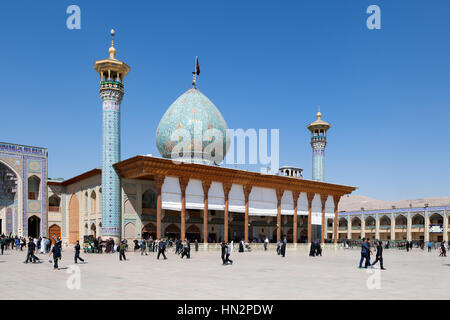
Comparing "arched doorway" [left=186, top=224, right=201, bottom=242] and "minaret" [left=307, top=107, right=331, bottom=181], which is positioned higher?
"minaret" [left=307, top=107, right=331, bottom=181]

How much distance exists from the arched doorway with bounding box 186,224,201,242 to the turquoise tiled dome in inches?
246

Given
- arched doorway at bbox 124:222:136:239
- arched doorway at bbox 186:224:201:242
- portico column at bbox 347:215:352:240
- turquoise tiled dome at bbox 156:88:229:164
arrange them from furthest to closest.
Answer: portico column at bbox 347:215:352:240 < turquoise tiled dome at bbox 156:88:229:164 < arched doorway at bbox 186:224:201:242 < arched doorway at bbox 124:222:136:239

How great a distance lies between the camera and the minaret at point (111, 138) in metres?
33.3

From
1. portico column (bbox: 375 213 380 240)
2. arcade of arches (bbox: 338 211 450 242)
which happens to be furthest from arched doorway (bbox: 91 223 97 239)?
portico column (bbox: 375 213 380 240)

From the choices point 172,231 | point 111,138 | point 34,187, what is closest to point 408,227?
point 172,231

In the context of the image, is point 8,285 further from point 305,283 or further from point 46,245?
point 46,245

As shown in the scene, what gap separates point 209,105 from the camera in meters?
41.8

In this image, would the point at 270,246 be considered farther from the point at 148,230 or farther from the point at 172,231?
the point at 148,230

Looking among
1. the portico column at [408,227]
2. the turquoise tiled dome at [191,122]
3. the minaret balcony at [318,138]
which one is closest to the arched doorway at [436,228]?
the portico column at [408,227]

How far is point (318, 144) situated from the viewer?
52.3 metres

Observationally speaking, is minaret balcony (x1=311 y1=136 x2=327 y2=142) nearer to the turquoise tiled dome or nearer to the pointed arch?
the turquoise tiled dome

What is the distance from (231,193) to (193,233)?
5.41 metres

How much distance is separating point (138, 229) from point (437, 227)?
1793 inches

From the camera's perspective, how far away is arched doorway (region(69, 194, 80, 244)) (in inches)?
1645
